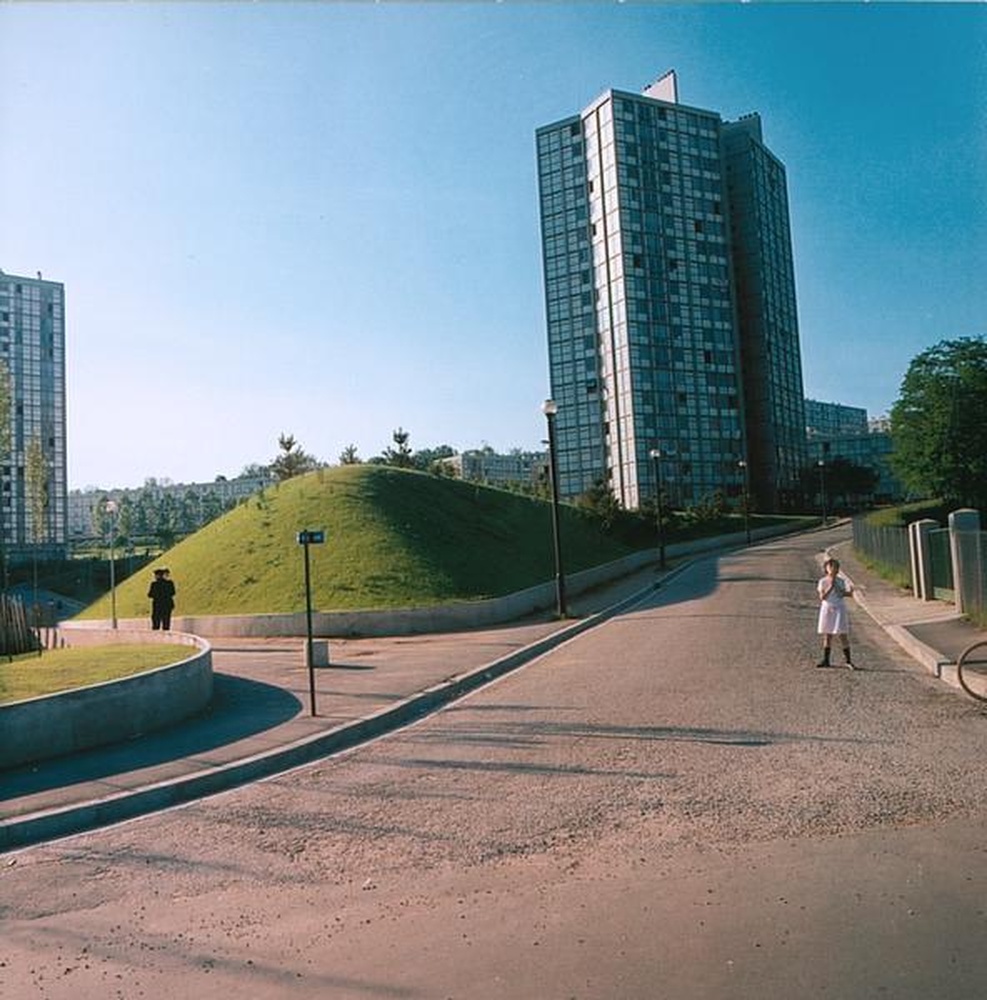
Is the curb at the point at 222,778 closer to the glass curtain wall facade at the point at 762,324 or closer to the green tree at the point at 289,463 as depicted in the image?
the green tree at the point at 289,463

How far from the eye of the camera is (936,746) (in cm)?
782

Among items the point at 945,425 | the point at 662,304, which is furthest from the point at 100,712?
the point at 662,304

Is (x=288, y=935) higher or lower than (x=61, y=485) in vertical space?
lower

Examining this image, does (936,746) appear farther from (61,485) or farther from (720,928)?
(61,485)

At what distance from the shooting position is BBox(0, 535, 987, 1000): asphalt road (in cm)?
404

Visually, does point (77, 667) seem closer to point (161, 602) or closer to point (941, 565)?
point (161, 602)

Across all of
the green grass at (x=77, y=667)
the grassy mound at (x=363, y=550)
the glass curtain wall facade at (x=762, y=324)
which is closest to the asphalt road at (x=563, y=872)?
the green grass at (x=77, y=667)

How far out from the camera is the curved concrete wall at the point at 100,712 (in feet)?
29.1

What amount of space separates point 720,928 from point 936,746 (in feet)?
14.7

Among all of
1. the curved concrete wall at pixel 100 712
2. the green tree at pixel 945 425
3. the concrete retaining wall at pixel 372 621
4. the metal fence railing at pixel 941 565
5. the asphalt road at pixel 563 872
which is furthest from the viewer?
the green tree at pixel 945 425

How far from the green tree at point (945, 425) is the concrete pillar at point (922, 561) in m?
33.4

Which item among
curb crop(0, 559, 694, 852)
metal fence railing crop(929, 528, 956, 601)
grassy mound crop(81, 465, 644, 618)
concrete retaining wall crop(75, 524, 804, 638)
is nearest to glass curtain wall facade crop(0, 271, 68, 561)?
grassy mound crop(81, 465, 644, 618)

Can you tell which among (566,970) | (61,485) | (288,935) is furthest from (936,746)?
(61,485)

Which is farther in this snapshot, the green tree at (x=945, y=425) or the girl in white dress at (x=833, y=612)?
the green tree at (x=945, y=425)
